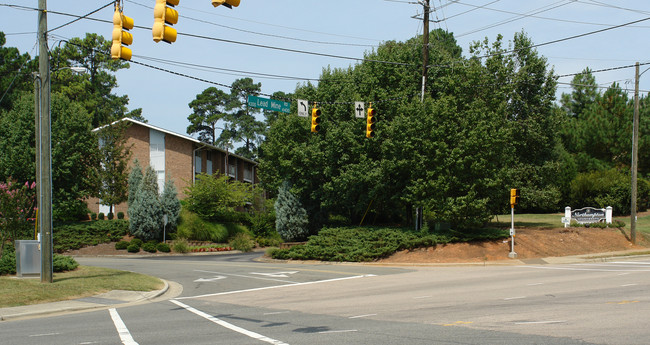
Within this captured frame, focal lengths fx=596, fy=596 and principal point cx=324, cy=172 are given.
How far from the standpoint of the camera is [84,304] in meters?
16.8

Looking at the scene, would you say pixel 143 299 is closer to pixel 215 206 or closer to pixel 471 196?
pixel 471 196

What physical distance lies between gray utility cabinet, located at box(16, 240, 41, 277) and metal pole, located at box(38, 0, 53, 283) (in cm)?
179

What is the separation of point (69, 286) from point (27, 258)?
3.20 metres

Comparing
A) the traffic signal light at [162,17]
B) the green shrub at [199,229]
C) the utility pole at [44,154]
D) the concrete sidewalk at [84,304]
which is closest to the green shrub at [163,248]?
the green shrub at [199,229]

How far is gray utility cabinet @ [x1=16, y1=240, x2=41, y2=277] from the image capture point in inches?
838

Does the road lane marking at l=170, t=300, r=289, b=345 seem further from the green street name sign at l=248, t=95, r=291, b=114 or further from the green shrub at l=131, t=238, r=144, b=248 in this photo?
the green shrub at l=131, t=238, r=144, b=248

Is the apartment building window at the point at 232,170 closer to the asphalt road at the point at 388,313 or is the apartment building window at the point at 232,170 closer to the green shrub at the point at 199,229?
the green shrub at the point at 199,229

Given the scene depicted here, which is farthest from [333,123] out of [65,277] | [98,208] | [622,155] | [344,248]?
[622,155]

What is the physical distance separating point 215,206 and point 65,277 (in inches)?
1137

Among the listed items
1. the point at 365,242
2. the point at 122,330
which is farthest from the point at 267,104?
the point at 365,242

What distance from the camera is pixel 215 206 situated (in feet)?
167

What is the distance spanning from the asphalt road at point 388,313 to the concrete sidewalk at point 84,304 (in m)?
0.83

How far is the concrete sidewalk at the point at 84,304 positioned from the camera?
1512 cm

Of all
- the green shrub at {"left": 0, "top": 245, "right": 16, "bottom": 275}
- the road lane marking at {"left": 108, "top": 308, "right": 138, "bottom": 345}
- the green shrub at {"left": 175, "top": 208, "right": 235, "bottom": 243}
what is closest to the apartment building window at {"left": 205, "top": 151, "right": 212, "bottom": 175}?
the green shrub at {"left": 175, "top": 208, "right": 235, "bottom": 243}
